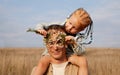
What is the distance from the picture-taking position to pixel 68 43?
120 inches

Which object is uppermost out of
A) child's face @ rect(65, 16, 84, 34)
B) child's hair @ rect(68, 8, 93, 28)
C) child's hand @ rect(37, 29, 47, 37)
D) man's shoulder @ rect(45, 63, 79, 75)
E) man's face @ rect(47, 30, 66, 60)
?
child's hair @ rect(68, 8, 93, 28)

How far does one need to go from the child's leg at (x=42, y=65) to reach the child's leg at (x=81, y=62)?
163 millimetres

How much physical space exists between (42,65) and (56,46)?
17cm

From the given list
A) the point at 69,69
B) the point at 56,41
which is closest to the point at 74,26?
the point at 56,41

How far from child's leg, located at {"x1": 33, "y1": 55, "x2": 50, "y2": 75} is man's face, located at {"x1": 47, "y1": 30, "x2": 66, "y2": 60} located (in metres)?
0.05

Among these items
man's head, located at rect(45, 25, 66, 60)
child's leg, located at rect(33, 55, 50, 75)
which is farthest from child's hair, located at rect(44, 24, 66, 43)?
child's leg, located at rect(33, 55, 50, 75)

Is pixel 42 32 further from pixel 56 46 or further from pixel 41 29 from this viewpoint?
pixel 56 46

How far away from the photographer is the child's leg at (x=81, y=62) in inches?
117

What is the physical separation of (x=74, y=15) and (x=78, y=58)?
32cm

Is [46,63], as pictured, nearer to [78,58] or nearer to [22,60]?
[78,58]

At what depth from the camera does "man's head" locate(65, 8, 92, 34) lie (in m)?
3.03

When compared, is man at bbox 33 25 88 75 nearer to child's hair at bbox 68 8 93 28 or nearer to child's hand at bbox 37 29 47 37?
→ child's hand at bbox 37 29 47 37

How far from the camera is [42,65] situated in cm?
303

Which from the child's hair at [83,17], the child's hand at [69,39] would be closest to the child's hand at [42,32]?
the child's hand at [69,39]
